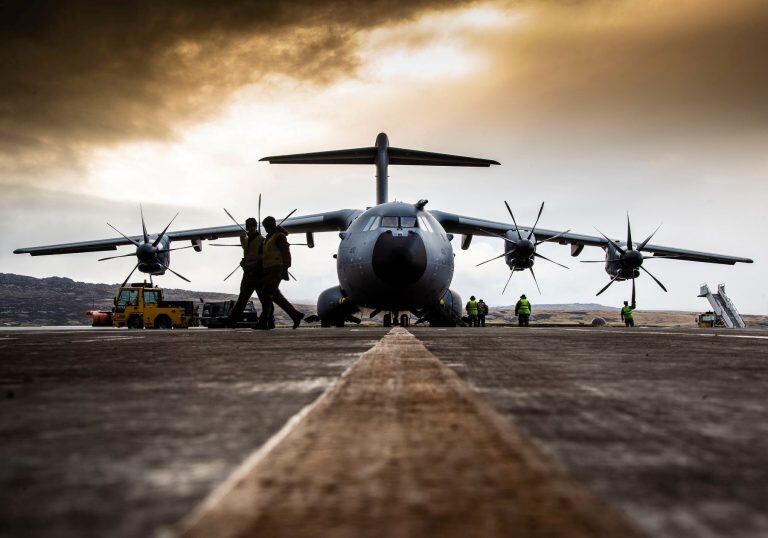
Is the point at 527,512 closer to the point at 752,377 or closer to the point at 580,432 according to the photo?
the point at 580,432

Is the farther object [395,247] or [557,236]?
[557,236]

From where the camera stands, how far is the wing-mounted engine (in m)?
20.9

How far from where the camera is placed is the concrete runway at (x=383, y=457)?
1.08 m

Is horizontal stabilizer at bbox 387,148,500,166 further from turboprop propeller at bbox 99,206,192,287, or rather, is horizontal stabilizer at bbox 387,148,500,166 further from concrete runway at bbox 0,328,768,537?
concrete runway at bbox 0,328,768,537

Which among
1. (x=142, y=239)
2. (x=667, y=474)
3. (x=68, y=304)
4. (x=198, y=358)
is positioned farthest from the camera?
(x=68, y=304)

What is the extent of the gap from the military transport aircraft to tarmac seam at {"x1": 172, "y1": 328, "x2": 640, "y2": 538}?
41.1ft

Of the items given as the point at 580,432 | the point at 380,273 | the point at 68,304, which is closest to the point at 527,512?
the point at 580,432

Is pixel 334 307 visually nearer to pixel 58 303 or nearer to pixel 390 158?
pixel 390 158

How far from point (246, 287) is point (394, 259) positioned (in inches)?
134

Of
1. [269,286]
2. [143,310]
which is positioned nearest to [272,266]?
[269,286]

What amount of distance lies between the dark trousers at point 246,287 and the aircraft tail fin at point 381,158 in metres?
11.9

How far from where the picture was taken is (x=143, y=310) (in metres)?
28.8

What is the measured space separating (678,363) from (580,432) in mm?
3386

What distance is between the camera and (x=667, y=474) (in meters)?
1.42
